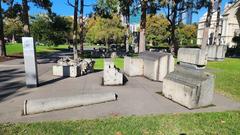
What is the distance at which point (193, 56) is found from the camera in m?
13.7

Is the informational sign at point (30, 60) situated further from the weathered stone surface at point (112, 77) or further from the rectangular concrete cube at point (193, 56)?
the rectangular concrete cube at point (193, 56)

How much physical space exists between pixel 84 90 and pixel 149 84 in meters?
2.80

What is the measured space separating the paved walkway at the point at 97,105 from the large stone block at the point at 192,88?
192 mm

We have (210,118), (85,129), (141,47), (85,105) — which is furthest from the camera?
(141,47)

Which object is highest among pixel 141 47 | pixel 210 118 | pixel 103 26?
pixel 103 26

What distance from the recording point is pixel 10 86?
937cm

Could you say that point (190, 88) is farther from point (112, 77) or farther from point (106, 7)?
point (106, 7)

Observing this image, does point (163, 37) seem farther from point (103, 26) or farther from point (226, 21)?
point (103, 26)

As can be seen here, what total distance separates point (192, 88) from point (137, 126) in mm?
2093

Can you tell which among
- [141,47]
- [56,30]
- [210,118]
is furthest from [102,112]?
[56,30]

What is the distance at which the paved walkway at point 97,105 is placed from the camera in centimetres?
599

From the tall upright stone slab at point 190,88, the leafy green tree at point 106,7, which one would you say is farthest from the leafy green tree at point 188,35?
the tall upright stone slab at point 190,88

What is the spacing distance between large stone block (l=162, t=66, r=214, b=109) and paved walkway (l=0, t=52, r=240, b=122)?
19 cm

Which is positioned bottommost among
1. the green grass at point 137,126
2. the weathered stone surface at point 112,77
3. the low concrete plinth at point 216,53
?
the green grass at point 137,126
